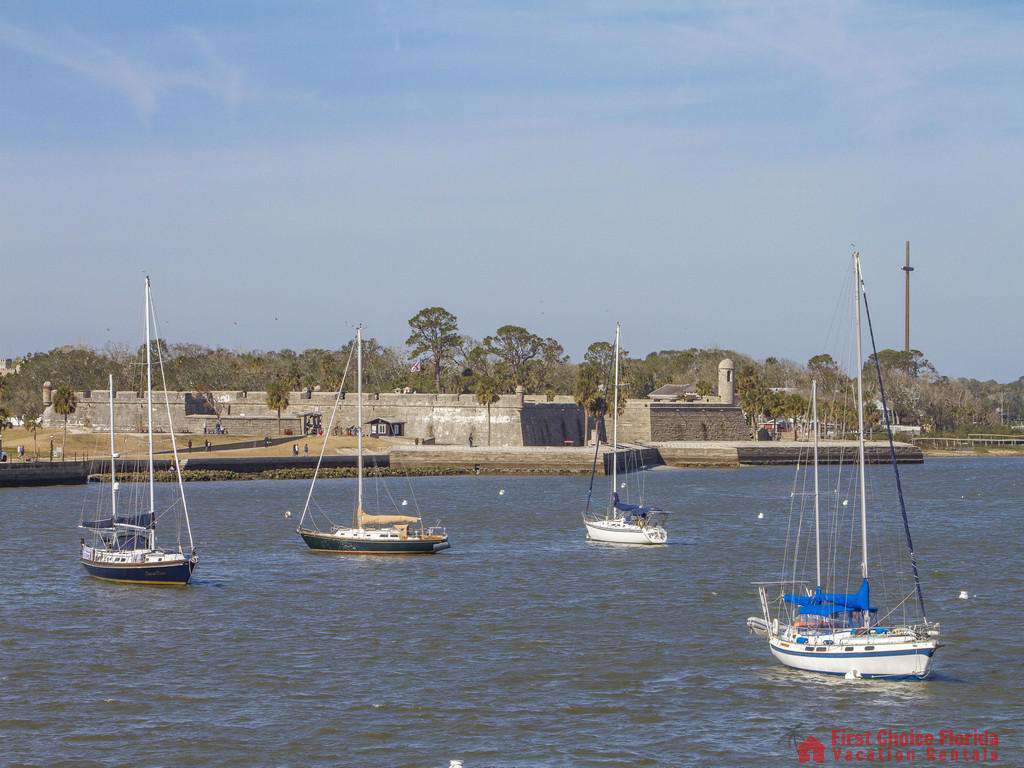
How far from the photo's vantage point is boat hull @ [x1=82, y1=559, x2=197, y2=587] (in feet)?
133

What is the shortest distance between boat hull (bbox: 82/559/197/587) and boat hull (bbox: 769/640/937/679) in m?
20.4

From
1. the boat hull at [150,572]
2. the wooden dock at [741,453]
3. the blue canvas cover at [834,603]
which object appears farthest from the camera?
the wooden dock at [741,453]

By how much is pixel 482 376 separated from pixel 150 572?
2933 inches

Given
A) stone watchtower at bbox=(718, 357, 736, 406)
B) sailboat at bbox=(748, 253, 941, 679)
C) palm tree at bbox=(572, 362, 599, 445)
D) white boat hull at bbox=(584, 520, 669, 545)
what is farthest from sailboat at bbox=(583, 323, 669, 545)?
stone watchtower at bbox=(718, 357, 736, 406)

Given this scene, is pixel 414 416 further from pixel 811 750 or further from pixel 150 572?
pixel 811 750

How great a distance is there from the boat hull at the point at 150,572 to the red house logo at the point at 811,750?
22.7 m

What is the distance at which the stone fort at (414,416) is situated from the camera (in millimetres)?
111250

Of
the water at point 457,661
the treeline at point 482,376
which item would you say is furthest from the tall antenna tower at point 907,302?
the water at point 457,661

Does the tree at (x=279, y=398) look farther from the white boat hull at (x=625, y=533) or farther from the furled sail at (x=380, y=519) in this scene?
the furled sail at (x=380, y=519)

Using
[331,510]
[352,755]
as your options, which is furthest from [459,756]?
[331,510]

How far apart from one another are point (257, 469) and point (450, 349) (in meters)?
47.7

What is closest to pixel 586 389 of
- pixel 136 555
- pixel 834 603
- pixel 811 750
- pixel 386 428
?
pixel 386 428

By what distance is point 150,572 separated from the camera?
41031 millimetres

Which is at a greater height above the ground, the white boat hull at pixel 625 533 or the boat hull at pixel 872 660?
the white boat hull at pixel 625 533
